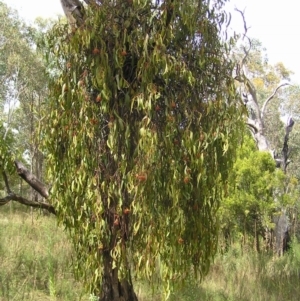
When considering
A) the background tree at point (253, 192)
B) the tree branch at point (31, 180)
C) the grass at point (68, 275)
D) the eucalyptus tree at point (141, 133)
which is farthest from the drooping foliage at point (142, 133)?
the background tree at point (253, 192)

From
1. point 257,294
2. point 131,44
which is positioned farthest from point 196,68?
point 257,294

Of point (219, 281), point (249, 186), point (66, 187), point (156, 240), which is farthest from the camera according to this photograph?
point (249, 186)

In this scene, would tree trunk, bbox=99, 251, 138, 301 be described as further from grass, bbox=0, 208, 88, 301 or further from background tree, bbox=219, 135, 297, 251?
background tree, bbox=219, 135, 297, 251

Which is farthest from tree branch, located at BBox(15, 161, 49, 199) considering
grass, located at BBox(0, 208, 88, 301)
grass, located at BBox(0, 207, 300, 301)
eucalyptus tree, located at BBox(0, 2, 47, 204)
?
eucalyptus tree, located at BBox(0, 2, 47, 204)

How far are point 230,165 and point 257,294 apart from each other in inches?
128

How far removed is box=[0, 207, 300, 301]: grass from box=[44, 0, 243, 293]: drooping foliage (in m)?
1.02

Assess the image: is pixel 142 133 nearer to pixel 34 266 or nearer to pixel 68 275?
pixel 68 275

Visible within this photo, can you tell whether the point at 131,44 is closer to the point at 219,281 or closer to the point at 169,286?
the point at 169,286

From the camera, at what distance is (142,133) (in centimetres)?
364

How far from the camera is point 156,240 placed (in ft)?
12.4

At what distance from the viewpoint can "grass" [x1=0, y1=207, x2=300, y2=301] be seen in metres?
5.70

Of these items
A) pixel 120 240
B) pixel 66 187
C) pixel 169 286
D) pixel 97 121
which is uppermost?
pixel 97 121

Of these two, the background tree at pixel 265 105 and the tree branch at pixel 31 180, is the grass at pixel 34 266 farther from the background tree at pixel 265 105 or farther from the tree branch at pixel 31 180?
the background tree at pixel 265 105

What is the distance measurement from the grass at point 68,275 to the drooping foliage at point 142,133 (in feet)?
3.36
